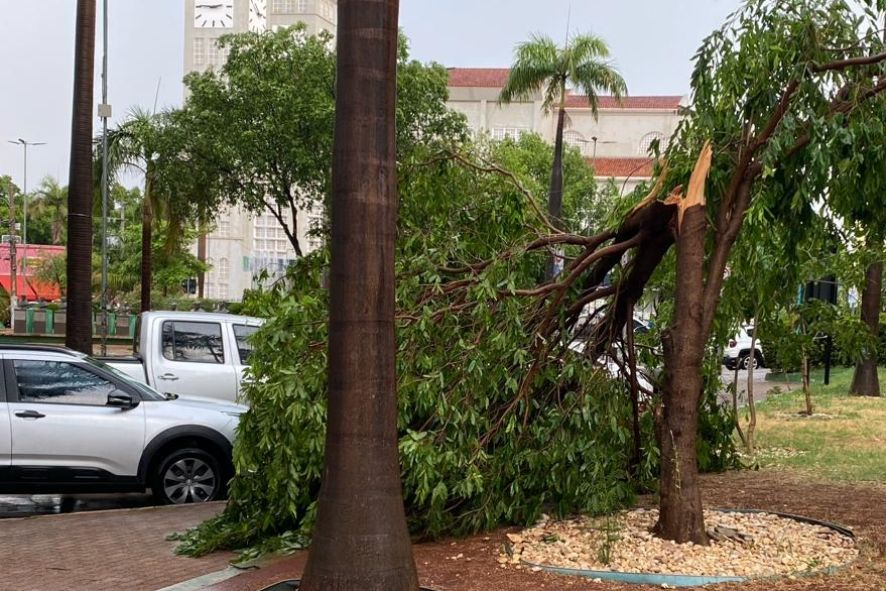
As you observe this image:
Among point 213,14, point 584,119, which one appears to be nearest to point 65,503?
point 584,119

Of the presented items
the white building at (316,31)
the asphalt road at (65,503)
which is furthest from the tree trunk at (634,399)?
the white building at (316,31)

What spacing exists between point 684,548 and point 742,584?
2.54 feet

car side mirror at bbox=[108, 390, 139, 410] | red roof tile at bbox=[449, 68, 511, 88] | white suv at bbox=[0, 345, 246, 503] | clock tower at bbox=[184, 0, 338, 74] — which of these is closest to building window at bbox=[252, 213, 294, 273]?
clock tower at bbox=[184, 0, 338, 74]

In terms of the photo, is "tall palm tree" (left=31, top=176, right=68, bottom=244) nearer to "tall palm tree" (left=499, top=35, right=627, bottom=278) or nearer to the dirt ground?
"tall palm tree" (left=499, top=35, right=627, bottom=278)

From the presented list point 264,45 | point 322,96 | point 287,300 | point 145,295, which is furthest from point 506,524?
point 145,295

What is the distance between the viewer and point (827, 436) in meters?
14.6

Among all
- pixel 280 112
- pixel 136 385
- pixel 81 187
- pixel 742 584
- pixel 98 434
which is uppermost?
pixel 280 112

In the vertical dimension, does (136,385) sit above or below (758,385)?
above

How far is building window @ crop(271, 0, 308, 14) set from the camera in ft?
236

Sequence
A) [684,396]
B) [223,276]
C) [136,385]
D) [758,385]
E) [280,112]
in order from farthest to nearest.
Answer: [223,276]
[758,385]
[280,112]
[136,385]
[684,396]

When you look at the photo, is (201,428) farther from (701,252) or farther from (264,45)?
(264,45)

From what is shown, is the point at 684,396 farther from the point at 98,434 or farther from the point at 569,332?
the point at 98,434

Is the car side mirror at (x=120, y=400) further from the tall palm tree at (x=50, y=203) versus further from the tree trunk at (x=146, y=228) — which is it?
the tall palm tree at (x=50, y=203)

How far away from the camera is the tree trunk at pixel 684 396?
714cm
